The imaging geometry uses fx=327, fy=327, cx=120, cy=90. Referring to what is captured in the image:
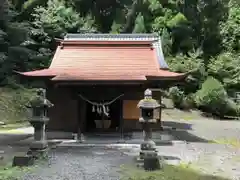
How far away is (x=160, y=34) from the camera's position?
26219 millimetres

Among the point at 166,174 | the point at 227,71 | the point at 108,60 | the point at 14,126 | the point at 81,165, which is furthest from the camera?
the point at 227,71

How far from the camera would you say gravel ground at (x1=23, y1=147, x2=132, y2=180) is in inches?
273

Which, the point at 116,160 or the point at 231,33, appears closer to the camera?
the point at 116,160

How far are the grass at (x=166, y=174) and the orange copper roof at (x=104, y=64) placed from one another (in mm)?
4306

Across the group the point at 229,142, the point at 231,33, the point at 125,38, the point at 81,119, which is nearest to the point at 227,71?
the point at 231,33

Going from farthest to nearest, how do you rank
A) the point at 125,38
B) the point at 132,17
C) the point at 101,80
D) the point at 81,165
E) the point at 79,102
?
the point at 132,17 → the point at 125,38 → the point at 79,102 → the point at 101,80 → the point at 81,165

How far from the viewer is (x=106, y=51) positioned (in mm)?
14328

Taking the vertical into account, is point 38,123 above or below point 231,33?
below

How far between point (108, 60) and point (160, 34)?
13.6 metres

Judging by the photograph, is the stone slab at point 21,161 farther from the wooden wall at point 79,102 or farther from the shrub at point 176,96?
the shrub at point 176,96

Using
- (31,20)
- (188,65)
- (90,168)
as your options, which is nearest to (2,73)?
(31,20)

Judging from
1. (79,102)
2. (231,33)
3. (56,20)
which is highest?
(56,20)

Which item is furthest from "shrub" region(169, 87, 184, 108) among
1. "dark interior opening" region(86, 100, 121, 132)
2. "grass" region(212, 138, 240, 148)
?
"grass" region(212, 138, 240, 148)

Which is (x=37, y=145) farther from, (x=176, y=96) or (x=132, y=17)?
(x=132, y=17)
